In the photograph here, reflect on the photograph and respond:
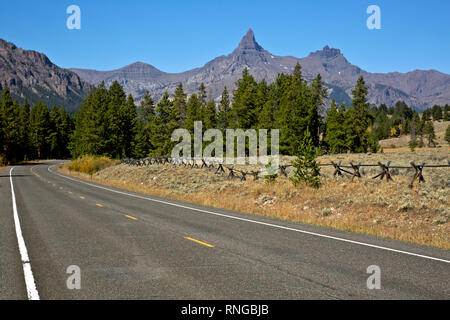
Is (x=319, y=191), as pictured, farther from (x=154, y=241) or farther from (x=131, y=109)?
(x=131, y=109)

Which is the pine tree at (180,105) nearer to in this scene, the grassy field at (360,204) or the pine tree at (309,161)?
the grassy field at (360,204)

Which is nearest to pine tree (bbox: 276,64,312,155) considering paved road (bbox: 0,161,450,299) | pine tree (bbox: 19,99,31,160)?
paved road (bbox: 0,161,450,299)

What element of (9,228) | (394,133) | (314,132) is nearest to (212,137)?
(314,132)

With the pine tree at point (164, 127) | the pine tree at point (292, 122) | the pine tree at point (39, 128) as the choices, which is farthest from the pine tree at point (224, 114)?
the pine tree at point (39, 128)

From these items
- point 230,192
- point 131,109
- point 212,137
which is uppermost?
point 131,109

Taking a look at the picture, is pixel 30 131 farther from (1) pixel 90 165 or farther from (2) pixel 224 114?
(2) pixel 224 114

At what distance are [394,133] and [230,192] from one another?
196 metres

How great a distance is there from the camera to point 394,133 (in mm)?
195500

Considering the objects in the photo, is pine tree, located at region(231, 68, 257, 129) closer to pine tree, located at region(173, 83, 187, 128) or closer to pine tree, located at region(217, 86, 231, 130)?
pine tree, located at region(217, 86, 231, 130)

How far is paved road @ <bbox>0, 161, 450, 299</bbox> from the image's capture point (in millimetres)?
5578

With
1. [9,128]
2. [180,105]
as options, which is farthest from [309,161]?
[9,128]

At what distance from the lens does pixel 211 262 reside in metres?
7.30

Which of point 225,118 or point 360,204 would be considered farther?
point 225,118
